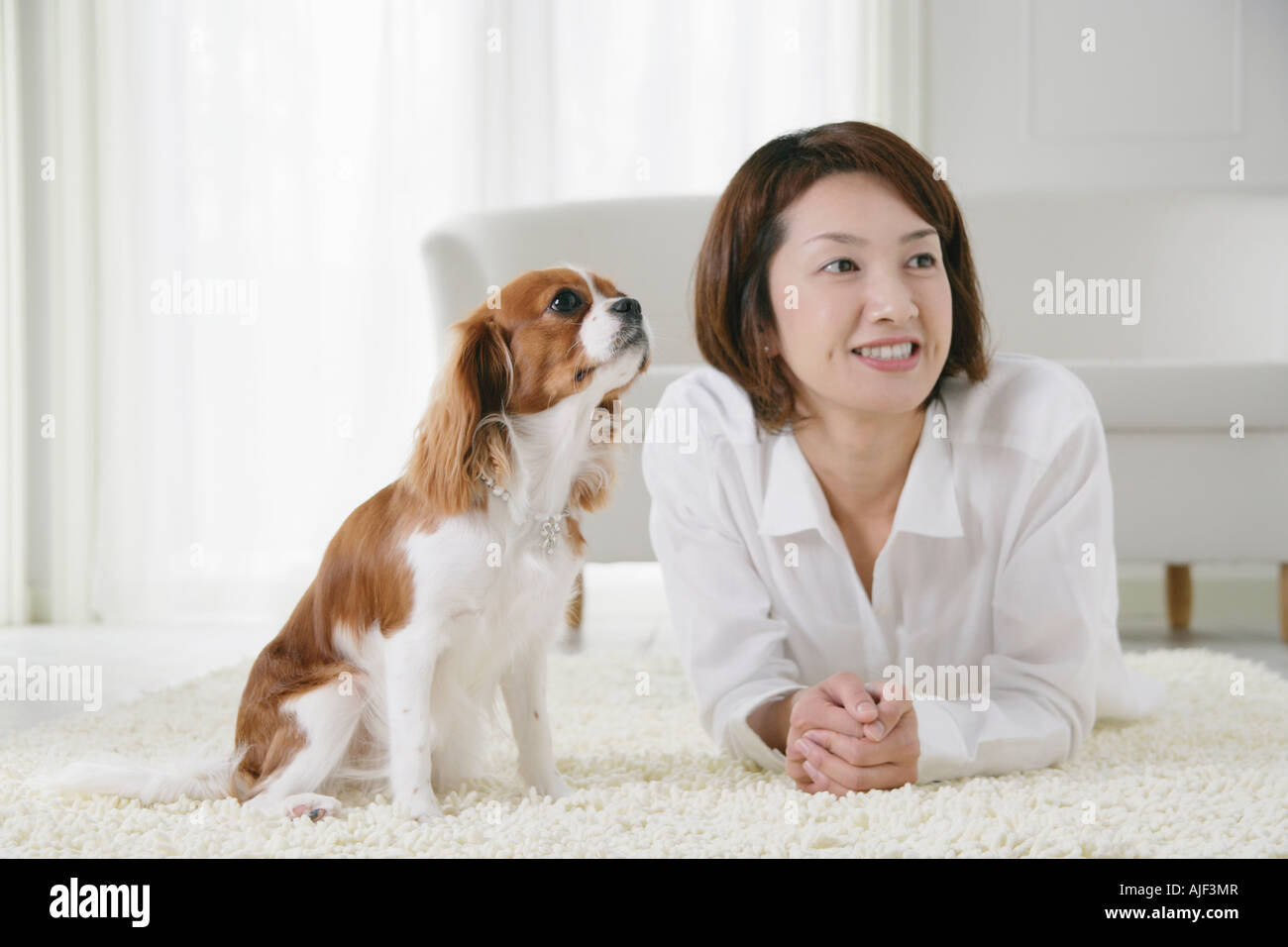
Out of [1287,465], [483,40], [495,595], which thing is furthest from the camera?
[483,40]

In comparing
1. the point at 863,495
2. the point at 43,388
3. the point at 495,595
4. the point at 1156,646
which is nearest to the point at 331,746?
the point at 495,595

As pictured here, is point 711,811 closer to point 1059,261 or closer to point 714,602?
point 714,602

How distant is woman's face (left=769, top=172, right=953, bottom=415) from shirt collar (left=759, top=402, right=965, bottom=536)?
11 centimetres

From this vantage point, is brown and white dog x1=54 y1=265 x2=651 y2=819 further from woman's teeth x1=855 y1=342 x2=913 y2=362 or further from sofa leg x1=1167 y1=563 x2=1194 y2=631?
sofa leg x1=1167 y1=563 x2=1194 y2=631

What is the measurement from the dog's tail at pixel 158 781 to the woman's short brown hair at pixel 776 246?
86 centimetres

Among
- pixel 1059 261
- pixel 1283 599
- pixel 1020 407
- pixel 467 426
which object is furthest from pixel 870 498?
pixel 1059 261

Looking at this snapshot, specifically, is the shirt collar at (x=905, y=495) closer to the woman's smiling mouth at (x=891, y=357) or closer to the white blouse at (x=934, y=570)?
the white blouse at (x=934, y=570)

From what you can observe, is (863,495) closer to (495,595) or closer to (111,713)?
(495,595)

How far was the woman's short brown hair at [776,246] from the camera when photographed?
1556 millimetres

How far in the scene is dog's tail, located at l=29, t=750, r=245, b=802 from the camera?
4.61 feet

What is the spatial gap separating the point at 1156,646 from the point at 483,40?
3.09 meters

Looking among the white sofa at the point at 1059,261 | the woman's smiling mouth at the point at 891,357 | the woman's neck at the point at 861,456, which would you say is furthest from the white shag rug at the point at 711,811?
the white sofa at the point at 1059,261

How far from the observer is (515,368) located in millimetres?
1345
